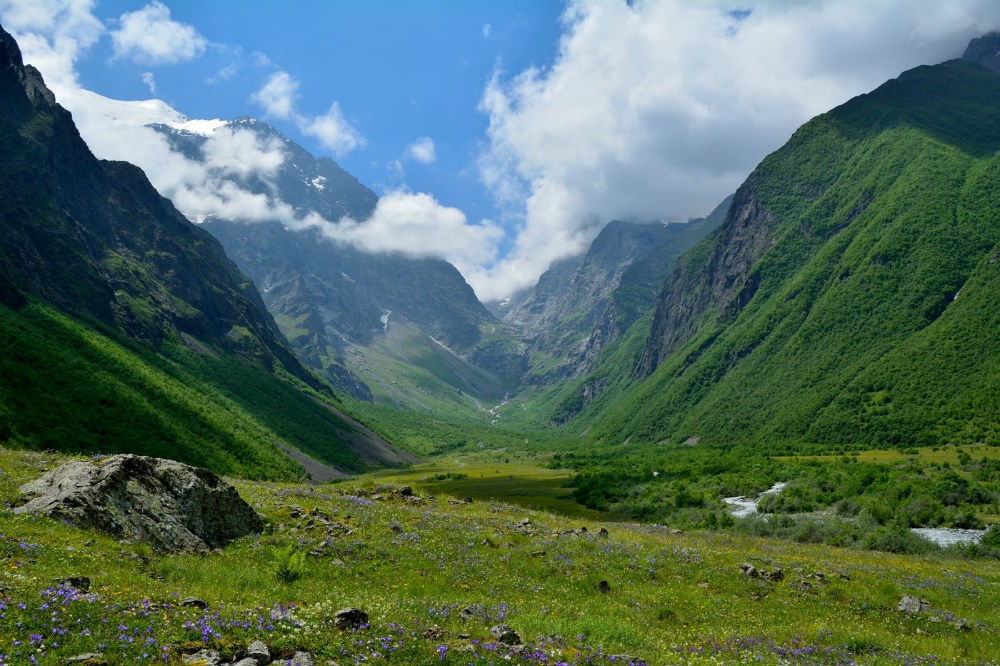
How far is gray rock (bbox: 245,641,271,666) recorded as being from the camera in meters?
9.23

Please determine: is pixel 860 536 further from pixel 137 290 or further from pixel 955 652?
pixel 137 290

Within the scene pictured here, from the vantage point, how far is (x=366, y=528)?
24328mm

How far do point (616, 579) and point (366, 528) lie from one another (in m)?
11.0

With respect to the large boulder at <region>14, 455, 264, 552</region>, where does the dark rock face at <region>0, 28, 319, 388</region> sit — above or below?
above

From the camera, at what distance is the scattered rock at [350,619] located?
36.2ft

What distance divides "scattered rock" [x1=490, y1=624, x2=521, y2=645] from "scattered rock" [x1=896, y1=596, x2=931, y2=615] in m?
17.0

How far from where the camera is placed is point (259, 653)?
369 inches

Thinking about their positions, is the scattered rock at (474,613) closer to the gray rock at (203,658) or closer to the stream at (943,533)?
the gray rock at (203,658)

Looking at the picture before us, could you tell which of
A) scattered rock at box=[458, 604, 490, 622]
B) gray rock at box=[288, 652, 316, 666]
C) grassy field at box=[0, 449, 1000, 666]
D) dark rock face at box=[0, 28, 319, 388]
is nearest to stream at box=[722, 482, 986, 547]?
grassy field at box=[0, 449, 1000, 666]

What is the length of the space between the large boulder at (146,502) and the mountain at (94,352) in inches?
1700

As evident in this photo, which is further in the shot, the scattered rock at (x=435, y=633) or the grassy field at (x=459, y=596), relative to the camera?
the scattered rock at (x=435, y=633)

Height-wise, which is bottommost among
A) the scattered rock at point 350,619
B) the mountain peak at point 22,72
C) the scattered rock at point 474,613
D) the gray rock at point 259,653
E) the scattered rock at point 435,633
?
the scattered rock at point 474,613

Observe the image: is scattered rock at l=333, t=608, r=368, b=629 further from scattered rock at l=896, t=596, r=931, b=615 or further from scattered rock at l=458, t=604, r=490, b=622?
scattered rock at l=896, t=596, r=931, b=615

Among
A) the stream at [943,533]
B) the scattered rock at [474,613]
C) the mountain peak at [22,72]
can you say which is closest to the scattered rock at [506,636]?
the scattered rock at [474,613]
